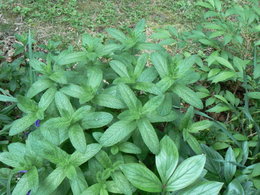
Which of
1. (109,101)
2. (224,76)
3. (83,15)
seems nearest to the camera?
(109,101)

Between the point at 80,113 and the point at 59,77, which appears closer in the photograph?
the point at 80,113

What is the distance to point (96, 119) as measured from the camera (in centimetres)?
164

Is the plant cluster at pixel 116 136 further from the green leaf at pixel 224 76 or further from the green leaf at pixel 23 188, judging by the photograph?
the green leaf at pixel 224 76

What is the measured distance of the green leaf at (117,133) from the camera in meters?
1.58

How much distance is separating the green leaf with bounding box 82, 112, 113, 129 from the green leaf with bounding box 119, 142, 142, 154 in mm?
156

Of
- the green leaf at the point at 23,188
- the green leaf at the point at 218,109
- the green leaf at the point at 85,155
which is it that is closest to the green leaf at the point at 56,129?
the green leaf at the point at 85,155

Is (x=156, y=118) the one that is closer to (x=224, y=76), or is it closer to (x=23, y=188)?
(x=23, y=188)

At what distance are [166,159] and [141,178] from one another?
0.16m

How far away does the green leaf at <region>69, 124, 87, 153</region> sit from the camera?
1.55 meters

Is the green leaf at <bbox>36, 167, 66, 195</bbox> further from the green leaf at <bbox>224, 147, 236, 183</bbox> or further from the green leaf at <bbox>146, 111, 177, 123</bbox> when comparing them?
the green leaf at <bbox>224, 147, 236, 183</bbox>

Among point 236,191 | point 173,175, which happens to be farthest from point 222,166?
point 173,175

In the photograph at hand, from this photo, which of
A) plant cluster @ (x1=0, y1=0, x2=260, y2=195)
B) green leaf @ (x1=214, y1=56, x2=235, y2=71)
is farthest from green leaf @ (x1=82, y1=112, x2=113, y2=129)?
green leaf @ (x1=214, y1=56, x2=235, y2=71)

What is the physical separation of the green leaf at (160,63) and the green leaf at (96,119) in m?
0.38

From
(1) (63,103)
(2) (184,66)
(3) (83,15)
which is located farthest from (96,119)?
(3) (83,15)
